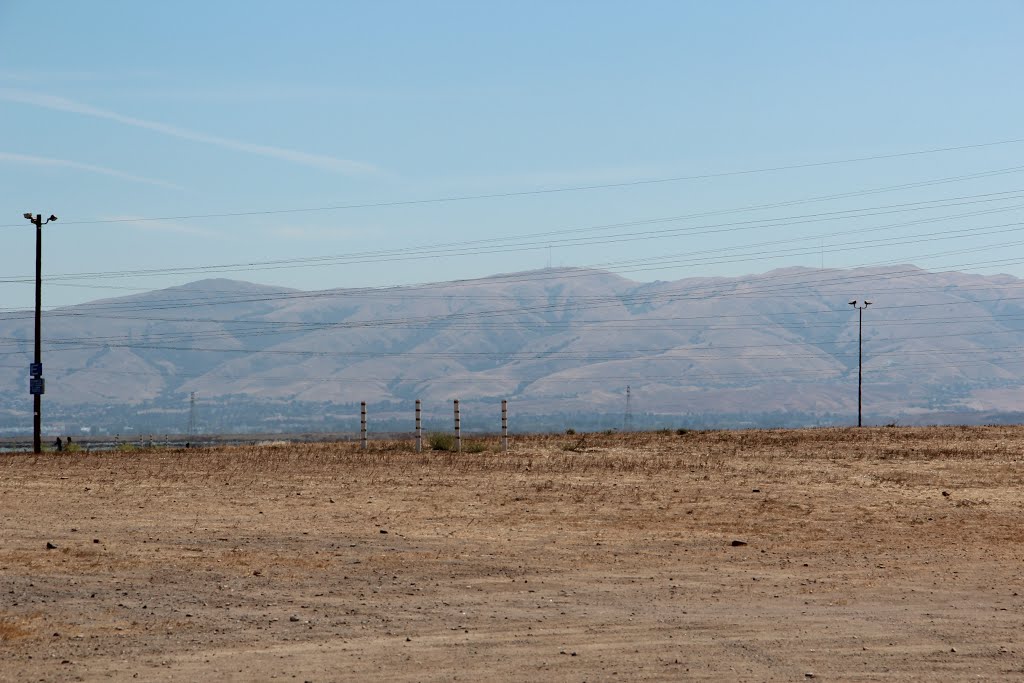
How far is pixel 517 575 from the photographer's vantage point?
16.7 metres

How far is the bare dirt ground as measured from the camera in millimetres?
11766

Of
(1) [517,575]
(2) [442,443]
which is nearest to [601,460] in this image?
(2) [442,443]

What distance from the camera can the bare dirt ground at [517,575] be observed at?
1177 centimetres

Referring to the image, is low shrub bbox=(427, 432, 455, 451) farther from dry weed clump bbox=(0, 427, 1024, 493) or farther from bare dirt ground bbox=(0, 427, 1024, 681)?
bare dirt ground bbox=(0, 427, 1024, 681)

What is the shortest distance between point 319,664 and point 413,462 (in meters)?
25.6

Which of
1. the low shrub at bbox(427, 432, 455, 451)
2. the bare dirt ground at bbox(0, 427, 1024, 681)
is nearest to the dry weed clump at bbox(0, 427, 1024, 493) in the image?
the bare dirt ground at bbox(0, 427, 1024, 681)

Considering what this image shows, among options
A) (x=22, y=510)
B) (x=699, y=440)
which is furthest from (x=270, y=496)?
(x=699, y=440)

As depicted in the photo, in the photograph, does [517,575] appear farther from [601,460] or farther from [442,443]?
[442,443]

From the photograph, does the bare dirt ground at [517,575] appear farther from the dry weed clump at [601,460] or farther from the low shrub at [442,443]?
the low shrub at [442,443]

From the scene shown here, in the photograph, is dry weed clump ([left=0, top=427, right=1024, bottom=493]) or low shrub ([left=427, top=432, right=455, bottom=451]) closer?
dry weed clump ([left=0, top=427, right=1024, bottom=493])

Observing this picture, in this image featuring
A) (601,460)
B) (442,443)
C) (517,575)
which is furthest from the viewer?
(442,443)

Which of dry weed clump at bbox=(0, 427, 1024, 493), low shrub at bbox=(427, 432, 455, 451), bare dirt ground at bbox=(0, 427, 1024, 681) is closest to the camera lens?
bare dirt ground at bbox=(0, 427, 1024, 681)

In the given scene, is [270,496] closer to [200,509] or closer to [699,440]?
[200,509]

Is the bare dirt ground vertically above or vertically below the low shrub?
below
